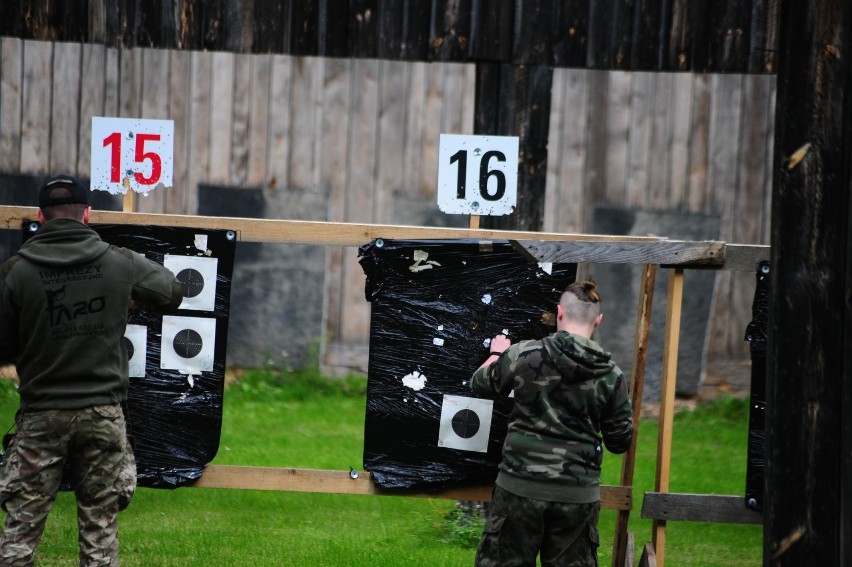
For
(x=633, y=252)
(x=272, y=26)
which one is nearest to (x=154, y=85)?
(x=272, y=26)

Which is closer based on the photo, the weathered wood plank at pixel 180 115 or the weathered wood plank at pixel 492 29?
the weathered wood plank at pixel 492 29

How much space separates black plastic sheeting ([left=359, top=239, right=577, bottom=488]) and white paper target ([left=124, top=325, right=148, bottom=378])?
1265mm

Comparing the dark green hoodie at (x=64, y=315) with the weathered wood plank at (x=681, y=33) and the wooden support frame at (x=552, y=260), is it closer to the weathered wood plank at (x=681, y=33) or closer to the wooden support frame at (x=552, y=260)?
the wooden support frame at (x=552, y=260)

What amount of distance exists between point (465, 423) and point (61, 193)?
2429 mm

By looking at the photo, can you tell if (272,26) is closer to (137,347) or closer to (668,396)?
(137,347)

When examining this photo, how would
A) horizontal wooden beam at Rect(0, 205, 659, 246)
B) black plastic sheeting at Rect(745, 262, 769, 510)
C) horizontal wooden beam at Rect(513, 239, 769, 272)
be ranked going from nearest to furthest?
1. horizontal wooden beam at Rect(513, 239, 769, 272)
2. black plastic sheeting at Rect(745, 262, 769, 510)
3. horizontal wooden beam at Rect(0, 205, 659, 246)

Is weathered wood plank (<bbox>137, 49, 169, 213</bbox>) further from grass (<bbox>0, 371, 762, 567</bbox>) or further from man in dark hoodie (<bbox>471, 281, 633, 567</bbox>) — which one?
man in dark hoodie (<bbox>471, 281, 633, 567</bbox>)

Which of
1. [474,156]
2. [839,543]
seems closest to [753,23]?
[474,156]

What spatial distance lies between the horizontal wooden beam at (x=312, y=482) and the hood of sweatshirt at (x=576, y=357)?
50.6 inches

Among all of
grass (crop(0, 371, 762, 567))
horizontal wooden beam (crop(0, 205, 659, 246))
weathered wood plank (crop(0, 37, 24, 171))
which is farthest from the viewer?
weathered wood plank (crop(0, 37, 24, 171))

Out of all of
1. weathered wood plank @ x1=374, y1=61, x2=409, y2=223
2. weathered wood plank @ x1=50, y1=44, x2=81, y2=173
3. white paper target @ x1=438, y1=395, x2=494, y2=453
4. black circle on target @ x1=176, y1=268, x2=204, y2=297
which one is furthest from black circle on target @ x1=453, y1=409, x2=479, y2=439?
weathered wood plank @ x1=50, y1=44, x2=81, y2=173

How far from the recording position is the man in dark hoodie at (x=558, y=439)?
4750 millimetres

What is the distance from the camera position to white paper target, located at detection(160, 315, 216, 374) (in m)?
5.88

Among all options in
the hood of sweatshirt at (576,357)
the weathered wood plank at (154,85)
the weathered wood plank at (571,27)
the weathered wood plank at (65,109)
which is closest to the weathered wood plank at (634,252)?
the hood of sweatshirt at (576,357)
